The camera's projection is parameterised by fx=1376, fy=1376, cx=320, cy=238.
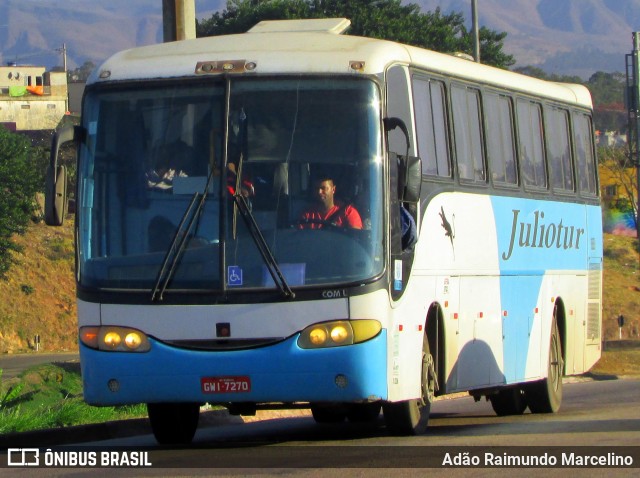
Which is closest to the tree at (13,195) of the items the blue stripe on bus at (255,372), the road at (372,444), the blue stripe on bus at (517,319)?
the road at (372,444)

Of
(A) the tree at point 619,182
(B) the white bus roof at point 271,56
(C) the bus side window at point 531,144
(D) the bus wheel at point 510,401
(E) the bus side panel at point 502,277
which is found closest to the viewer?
(B) the white bus roof at point 271,56

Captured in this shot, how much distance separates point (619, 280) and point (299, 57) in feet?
195

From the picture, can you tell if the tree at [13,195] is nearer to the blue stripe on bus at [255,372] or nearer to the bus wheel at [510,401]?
the bus wheel at [510,401]

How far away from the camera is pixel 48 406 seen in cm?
1374

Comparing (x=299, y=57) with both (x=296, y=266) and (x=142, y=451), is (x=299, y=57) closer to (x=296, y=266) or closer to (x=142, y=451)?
(x=296, y=266)

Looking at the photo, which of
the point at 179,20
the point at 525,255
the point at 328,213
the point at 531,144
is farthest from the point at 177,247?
the point at 531,144

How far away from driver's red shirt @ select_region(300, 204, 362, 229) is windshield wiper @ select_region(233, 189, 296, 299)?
0.34 m

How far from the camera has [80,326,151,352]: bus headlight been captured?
1073 centimetres

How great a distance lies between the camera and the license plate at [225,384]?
415 inches

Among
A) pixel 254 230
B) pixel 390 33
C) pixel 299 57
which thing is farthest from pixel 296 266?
pixel 390 33

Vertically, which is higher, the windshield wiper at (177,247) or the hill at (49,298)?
the hill at (49,298)

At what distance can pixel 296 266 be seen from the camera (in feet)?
34.7

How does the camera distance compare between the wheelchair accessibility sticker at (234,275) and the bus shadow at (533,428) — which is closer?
the wheelchair accessibility sticker at (234,275)

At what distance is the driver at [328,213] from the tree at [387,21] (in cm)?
5264
